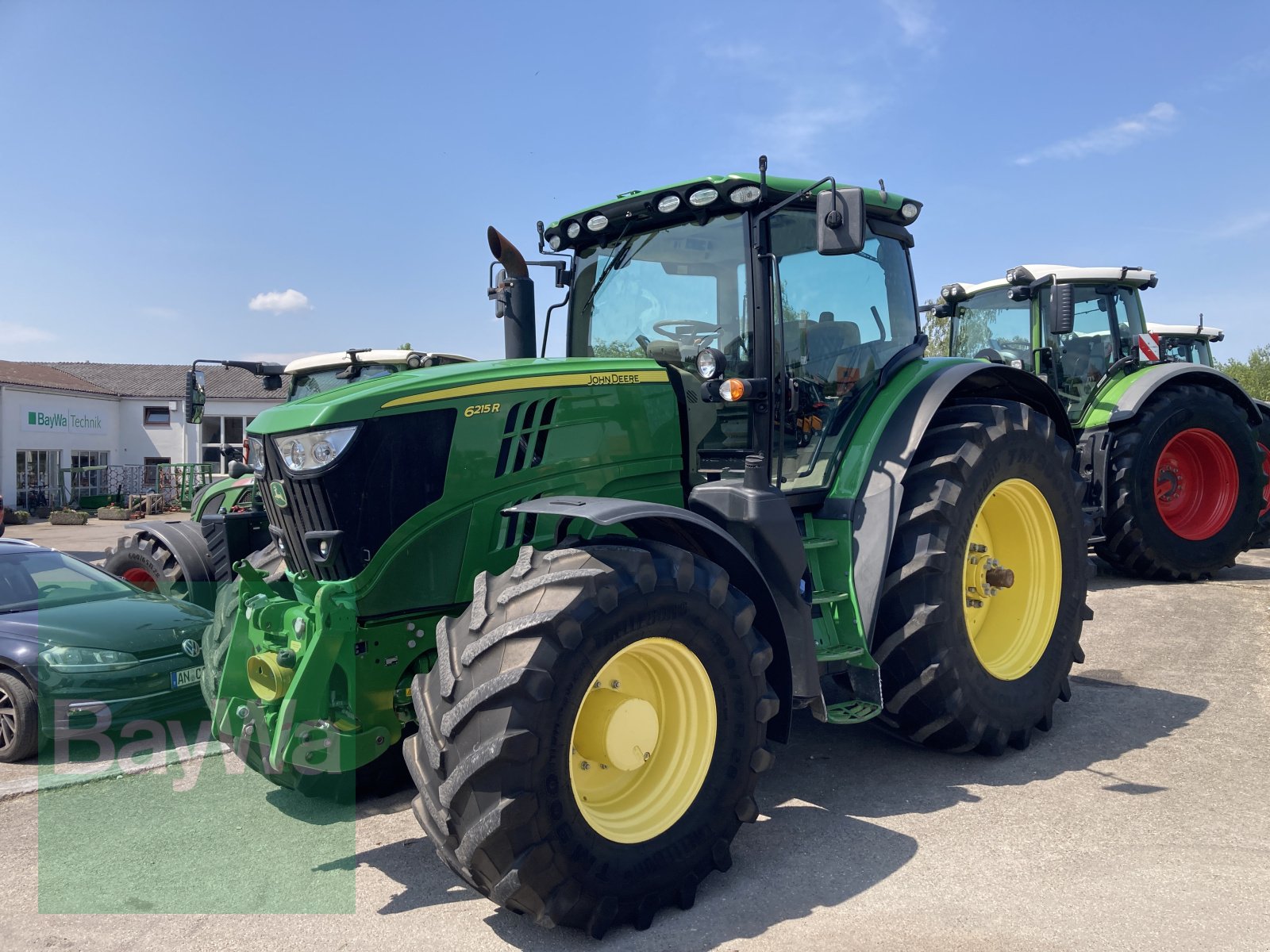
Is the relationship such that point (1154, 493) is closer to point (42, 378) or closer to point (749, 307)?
point (749, 307)

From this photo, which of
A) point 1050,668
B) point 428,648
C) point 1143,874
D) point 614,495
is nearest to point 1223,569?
point 1050,668

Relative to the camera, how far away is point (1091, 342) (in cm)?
985

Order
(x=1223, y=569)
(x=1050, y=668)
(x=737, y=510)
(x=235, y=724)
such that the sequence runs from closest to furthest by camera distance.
→ (x=235, y=724) < (x=737, y=510) < (x=1050, y=668) < (x=1223, y=569)

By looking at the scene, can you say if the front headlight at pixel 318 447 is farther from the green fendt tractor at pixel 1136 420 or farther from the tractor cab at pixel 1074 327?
the tractor cab at pixel 1074 327

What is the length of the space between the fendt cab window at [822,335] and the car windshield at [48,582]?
4.78 m

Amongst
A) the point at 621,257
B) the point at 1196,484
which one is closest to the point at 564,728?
the point at 621,257

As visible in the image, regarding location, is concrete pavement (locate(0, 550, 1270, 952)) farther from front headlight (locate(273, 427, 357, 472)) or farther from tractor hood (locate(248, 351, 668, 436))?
tractor hood (locate(248, 351, 668, 436))

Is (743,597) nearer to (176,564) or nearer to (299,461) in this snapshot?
(299,461)

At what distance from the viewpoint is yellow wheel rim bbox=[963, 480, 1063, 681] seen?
5.02 metres

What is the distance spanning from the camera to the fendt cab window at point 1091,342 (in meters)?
9.71

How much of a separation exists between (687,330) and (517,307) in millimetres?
958

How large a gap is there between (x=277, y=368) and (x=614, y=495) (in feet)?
27.0

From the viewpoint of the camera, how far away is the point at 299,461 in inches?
149

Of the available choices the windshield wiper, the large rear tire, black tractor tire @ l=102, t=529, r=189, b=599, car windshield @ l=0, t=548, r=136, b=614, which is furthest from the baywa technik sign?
the large rear tire
